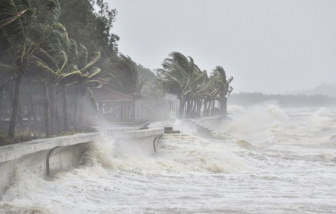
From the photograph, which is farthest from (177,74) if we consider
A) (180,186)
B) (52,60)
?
(180,186)

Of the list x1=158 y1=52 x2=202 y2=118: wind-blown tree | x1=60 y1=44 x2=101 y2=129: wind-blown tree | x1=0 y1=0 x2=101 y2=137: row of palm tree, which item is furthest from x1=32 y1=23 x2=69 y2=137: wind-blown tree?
x1=158 y1=52 x2=202 y2=118: wind-blown tree

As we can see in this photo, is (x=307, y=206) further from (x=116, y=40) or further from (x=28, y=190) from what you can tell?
(x=116, y=40)

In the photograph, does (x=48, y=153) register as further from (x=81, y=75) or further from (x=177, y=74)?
(x=177, y=74)

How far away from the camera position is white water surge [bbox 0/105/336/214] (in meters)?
13.8

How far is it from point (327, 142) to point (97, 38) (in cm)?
2149

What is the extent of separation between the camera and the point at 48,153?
17547mm

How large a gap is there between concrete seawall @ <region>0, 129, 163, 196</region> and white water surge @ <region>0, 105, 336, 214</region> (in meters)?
0.29

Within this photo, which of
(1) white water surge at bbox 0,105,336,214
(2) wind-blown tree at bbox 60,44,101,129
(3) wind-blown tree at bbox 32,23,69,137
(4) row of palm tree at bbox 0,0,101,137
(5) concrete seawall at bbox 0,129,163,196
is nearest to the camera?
(1) white water surge at bbox 0,105,336,214

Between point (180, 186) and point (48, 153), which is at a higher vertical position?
point (48, 153)

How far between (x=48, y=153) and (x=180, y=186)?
367 cm

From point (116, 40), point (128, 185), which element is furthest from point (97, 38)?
point (128, 185)

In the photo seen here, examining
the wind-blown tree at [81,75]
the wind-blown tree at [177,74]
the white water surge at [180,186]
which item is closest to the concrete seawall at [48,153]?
the white water surge at [180,186]

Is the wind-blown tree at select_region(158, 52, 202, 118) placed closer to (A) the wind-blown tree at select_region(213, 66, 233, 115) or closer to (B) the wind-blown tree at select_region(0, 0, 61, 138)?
(A) the wind-blown tree at select_region(213, 66, 233, 115)

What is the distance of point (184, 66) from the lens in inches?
2464
